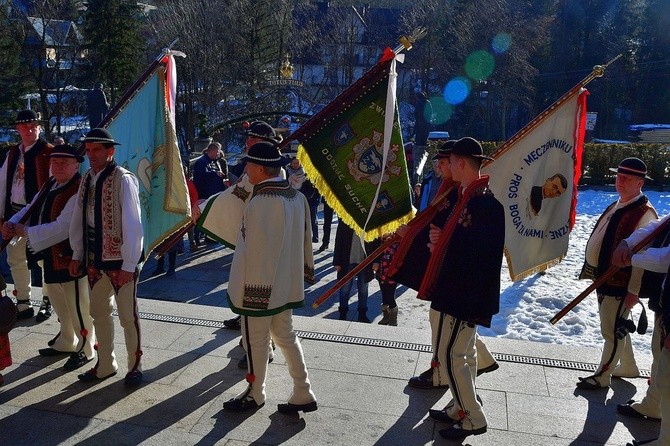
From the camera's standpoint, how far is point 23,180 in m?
5.96

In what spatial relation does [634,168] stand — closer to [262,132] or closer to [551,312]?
[262,132]

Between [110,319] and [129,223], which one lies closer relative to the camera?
[129,223]

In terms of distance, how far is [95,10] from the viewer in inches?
1005

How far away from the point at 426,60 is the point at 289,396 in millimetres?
31560

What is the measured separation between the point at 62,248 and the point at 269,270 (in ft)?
6.50

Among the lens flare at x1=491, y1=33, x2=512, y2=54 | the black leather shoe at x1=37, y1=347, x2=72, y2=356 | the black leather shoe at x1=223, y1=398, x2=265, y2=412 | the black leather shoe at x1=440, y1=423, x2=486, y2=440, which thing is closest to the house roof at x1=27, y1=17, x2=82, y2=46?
the lens flare at x1=491, y1=33, x2=512, y2=54

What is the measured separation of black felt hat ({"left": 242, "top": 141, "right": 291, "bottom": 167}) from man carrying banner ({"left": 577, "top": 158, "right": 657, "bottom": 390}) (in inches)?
100

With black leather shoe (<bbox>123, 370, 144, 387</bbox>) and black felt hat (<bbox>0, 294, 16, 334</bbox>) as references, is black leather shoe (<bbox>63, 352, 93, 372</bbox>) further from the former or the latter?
black felt hat (<bbox>0, 294, 16, 334</bbox>)

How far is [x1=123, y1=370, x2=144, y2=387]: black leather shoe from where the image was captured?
4.70m

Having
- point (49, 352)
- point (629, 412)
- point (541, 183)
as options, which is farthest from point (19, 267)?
point (629, 412)

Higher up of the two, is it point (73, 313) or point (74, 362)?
point (73, 313)

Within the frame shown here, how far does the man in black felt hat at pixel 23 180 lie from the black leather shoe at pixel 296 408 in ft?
9.75

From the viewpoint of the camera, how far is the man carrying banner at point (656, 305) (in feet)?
11.7

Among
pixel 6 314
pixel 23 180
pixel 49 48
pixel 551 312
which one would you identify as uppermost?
pixel 49 48
